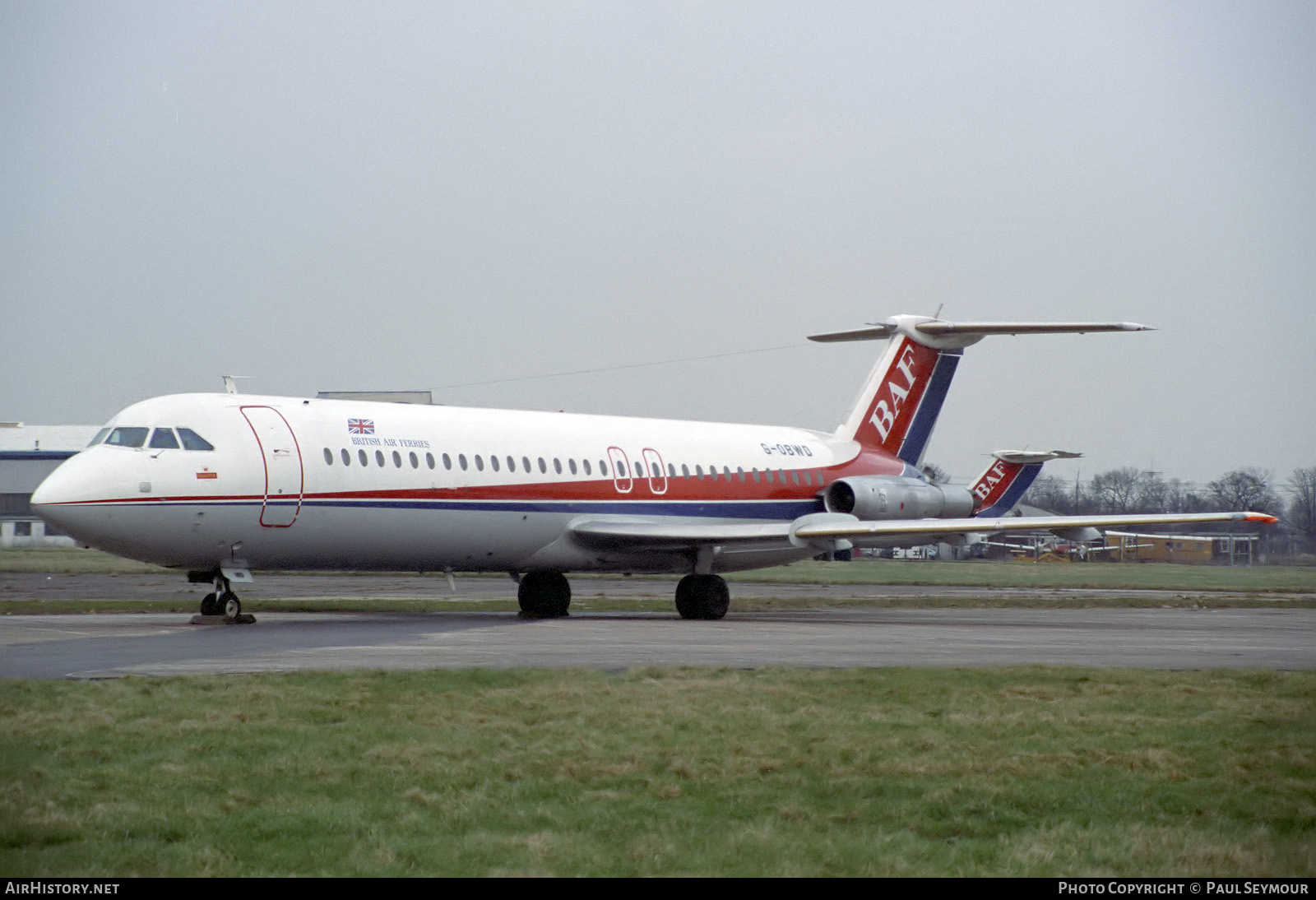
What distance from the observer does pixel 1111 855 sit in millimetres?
6773

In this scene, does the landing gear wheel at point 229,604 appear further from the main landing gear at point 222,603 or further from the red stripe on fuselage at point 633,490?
the red stripe on fuselage at point 633,490

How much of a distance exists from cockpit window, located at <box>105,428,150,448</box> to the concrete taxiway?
262 centimetres

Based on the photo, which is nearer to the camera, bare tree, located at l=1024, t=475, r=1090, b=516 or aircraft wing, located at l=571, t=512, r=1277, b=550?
aircraft wing, located at l=571, t=512, r=1277, b=550

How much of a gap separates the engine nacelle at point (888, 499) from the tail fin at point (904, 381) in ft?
4.88

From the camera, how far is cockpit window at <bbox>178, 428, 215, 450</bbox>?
21.4 meters

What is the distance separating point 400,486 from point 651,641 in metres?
6.23

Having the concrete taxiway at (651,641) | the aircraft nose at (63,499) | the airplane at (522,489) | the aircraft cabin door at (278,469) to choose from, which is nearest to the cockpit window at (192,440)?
the airplane at (522,489)

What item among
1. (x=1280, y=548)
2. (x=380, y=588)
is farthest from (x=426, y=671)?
(x=1280, y=548)

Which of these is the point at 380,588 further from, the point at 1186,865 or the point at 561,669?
the point at 1186,865

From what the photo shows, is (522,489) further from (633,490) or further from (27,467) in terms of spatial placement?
(27,467)

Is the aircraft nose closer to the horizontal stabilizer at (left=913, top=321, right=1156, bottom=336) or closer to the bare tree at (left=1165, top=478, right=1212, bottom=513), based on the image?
the horizontal stabilizer at (left=913, top=321, right=1156, bottom=336)

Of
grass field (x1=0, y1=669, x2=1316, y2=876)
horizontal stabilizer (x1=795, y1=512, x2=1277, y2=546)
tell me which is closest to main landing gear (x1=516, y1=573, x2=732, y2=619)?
horizontal stabilizer (x1=795, y1=512, x2=1277, y2=546)

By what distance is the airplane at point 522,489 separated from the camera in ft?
69.3

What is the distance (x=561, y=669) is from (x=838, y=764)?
5521 millimetres
